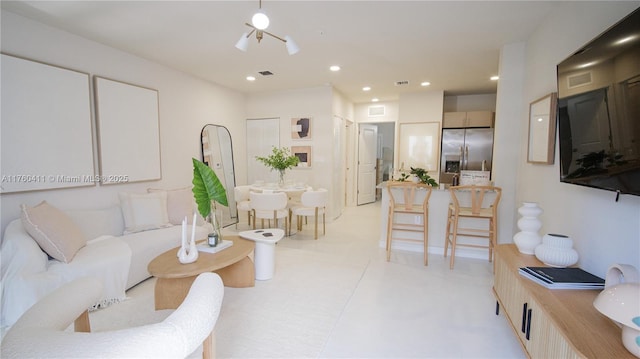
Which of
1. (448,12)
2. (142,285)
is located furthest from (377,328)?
(448,12)

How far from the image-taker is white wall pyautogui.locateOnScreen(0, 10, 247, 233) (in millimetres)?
2686

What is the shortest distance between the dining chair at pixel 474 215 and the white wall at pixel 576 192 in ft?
1.17

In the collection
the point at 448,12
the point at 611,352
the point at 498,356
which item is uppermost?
the point at 448,12

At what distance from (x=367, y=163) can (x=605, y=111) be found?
242 inches

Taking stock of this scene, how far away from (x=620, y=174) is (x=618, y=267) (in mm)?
448

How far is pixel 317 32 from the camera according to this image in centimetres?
300

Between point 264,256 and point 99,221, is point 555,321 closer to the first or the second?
point 264,256

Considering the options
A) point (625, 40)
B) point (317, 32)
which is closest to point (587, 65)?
point (625, 40)

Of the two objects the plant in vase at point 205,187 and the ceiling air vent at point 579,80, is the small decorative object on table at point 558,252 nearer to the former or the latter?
the ceiling air vent at point 579,80

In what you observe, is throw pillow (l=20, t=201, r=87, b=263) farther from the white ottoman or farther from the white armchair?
the white armchair

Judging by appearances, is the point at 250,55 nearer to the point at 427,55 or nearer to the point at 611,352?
the point at 427,55

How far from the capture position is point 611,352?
1061 mm

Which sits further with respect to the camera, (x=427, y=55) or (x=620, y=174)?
(x=427, y=55)

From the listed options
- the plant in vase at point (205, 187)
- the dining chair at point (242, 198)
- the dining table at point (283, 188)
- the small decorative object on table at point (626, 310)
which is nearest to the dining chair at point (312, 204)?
the dining table at point (283, 188)
